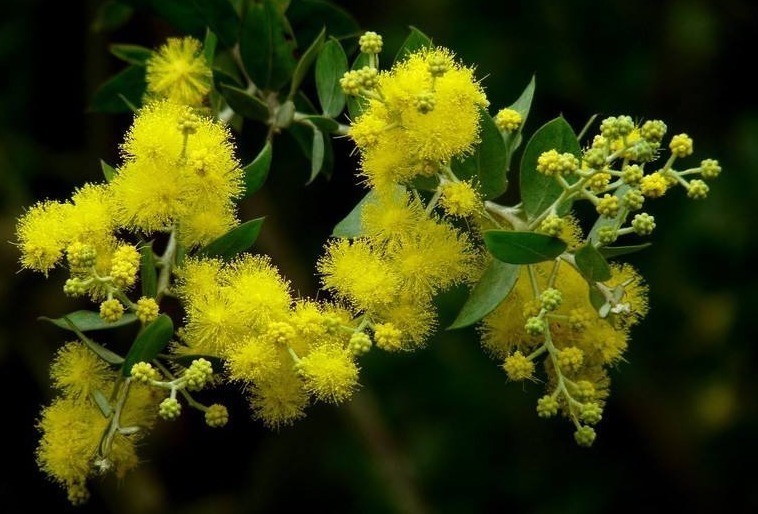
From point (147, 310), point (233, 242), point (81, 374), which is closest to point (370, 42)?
point (233, 242)

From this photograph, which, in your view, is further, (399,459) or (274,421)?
(399,459)

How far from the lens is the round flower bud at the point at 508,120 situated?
7.72ft

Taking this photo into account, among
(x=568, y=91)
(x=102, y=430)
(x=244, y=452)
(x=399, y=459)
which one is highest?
(x=102, y=430)

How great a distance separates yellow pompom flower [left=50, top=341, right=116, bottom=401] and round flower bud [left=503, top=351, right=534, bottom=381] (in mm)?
891

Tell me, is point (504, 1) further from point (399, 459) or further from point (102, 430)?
point (102, 430)

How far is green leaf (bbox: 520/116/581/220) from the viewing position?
7.52ft

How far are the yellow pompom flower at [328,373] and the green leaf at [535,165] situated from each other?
539 mm

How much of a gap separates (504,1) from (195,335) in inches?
127

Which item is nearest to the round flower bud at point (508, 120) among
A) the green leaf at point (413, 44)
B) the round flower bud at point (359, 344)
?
the green leaf at point (413, 44)

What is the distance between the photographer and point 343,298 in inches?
91.1

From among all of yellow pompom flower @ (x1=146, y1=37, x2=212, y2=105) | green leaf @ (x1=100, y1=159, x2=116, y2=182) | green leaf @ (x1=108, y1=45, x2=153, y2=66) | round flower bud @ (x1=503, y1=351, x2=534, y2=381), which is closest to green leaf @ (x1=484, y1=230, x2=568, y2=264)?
round flower bud @ (x1=503, y1=351, x2=534, y2=381)

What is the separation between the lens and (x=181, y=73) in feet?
8.78

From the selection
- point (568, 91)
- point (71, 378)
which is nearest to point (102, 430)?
point (71, 378)

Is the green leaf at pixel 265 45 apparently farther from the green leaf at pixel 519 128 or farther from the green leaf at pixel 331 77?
the green leaf at pixel 519 128
